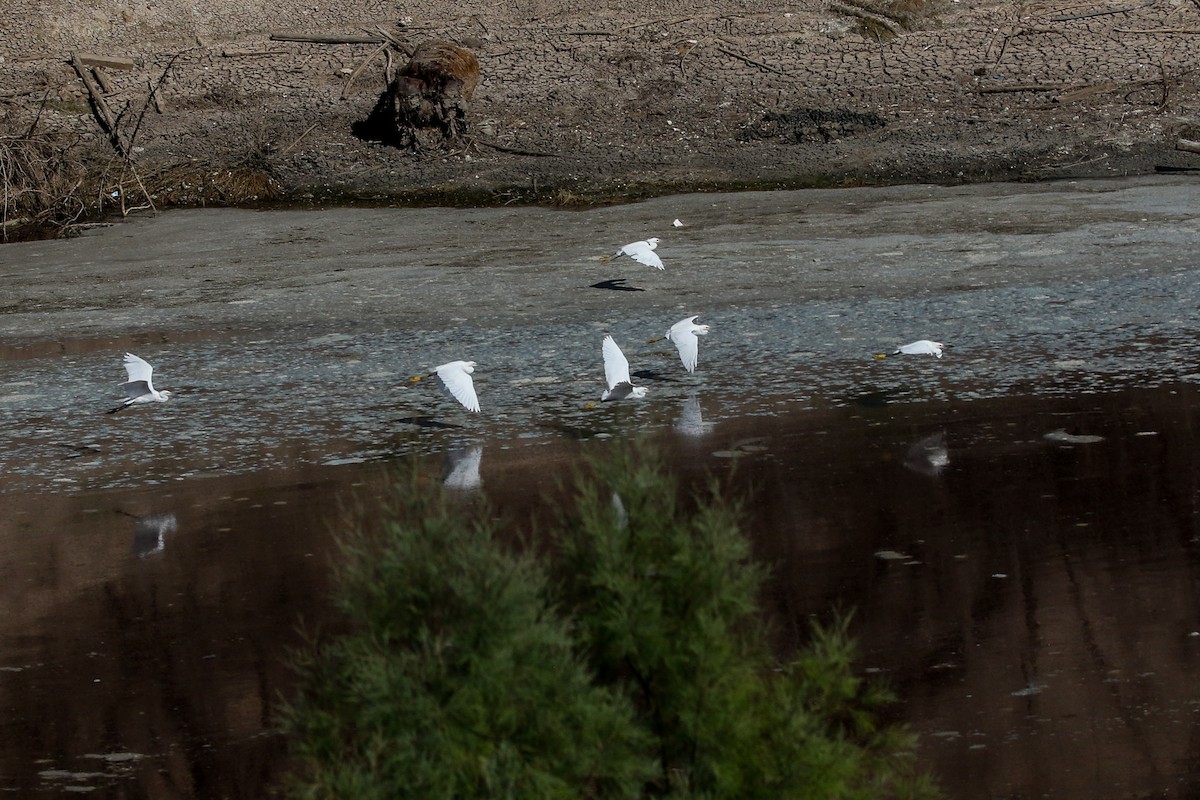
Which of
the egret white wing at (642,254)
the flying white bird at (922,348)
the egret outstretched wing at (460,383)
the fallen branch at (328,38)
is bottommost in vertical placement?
the flying white bird at (922,348)

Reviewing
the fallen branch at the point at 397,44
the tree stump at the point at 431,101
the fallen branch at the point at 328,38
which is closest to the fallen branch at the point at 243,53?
the fallen branch at the point at 328,38

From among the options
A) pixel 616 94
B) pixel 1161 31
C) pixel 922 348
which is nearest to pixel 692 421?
pixel 922 348

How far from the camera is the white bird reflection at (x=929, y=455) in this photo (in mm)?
5734

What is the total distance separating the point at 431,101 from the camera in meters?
15.1

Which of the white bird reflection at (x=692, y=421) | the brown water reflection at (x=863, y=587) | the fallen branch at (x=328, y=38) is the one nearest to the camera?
the brown water reflection at (x=863, y=587)

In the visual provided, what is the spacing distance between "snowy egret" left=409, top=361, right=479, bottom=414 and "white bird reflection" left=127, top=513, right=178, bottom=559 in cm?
138

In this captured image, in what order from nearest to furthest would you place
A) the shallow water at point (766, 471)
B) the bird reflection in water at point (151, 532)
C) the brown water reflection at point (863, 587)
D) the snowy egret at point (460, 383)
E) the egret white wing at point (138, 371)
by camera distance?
the brown water reflection at point (863, 587) < the shallow water at point (766, 471) < the bird reflection in water at point (151, 532) < the snowy egret at point (460, 383) < the egret white wing at point (138, 371)

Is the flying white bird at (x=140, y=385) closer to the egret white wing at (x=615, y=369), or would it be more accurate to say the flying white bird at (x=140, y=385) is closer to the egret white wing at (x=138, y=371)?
the egret white wing at (x=138, y=371)

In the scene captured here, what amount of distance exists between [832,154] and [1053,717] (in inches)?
435

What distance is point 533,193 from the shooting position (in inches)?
557

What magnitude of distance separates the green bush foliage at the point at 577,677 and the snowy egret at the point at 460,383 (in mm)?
3748

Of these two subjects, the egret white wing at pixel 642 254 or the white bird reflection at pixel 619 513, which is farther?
the egret white wing at pixel 642 254

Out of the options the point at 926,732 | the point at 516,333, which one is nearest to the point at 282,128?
the point at 516,333

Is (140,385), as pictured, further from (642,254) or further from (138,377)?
(642,254)
